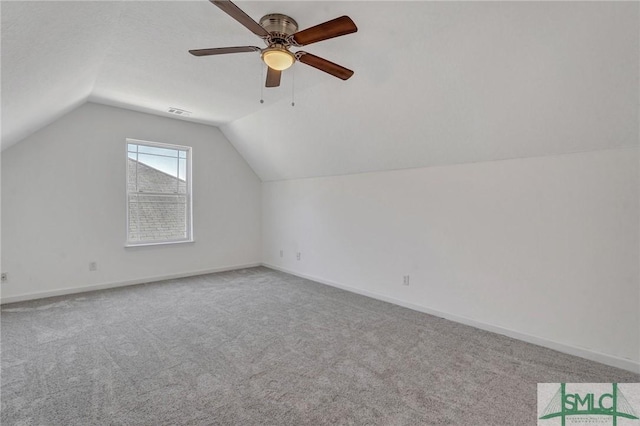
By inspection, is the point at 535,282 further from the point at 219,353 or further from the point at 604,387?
the point at 219,353

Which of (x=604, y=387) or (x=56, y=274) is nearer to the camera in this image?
(x=604, y=387)

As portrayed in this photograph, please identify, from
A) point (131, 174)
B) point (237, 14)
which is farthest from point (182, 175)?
point (237, 14)

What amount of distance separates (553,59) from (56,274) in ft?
18.8

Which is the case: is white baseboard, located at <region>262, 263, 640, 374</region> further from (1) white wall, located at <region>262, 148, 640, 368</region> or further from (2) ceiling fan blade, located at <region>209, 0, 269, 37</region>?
(2) ceiling fan blade, located at <region>209, 0, 269, 37</region>

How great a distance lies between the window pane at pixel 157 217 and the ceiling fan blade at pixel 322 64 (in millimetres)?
3753

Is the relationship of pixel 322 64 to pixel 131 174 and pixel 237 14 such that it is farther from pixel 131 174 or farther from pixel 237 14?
pixel 131 174

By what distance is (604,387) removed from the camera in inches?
84.3

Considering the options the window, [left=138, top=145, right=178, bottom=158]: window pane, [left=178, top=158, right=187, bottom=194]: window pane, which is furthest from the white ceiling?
[left=178, top=158, right=187, bottom=194]: window pane

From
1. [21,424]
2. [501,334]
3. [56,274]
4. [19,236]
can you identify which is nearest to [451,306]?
[501,334]

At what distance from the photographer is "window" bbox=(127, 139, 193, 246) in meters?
4.67

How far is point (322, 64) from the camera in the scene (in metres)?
2.25

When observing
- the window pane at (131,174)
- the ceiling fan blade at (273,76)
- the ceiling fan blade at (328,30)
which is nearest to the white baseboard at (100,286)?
the window pane at (131,174)

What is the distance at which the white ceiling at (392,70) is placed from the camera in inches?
75.9

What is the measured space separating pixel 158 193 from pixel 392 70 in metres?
4.01
